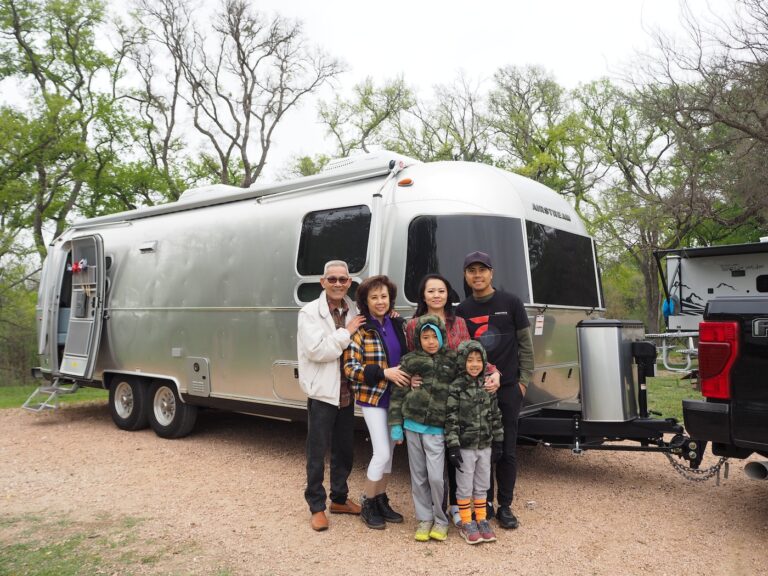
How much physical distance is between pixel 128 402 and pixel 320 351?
5.13 meters

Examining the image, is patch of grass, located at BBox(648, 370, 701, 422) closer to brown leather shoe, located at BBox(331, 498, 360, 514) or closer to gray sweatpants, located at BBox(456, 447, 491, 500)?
gray sweatpants, located at BBox(456, 447, 491, 500)

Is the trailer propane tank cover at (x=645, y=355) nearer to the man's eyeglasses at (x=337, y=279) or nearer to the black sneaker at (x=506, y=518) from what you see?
the black sneaker at (x=506, y=518)

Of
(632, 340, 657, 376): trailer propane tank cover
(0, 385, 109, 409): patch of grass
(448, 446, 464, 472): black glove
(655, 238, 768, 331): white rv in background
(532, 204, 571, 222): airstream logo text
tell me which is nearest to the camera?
(448, 446, 464, 472): black glove

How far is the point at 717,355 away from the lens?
388cm

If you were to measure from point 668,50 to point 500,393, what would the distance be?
13892mm

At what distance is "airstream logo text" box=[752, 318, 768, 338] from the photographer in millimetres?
3697

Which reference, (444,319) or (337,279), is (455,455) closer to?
(444,319)

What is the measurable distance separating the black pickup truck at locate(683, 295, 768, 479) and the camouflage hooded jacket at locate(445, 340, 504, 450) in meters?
1.29

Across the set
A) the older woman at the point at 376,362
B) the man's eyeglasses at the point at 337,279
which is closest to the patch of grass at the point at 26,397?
the man's eyeglasses at the point at 337,279

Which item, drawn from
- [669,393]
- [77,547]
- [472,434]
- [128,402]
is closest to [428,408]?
[472,434]

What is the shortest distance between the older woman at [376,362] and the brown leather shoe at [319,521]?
307 mm

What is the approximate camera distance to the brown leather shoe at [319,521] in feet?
14.4

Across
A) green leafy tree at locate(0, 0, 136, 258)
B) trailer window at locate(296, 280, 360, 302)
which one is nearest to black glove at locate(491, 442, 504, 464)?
trailer window at locate(296, 280, 360, 302)

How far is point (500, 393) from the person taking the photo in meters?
4.33
